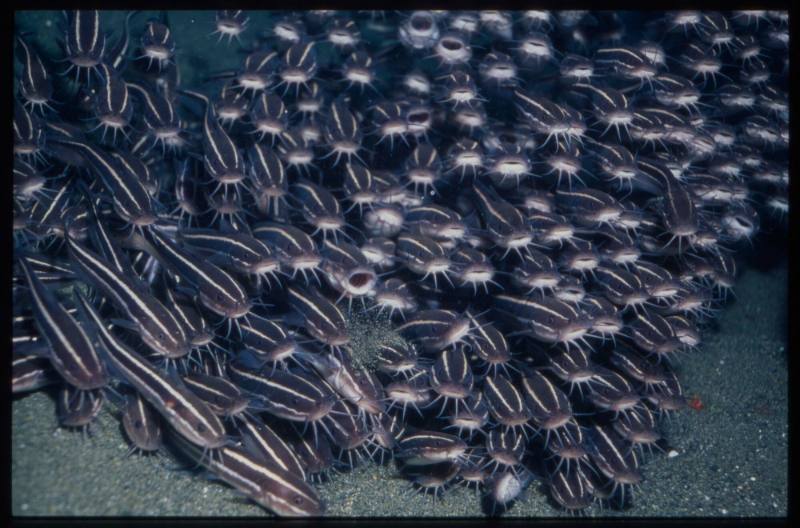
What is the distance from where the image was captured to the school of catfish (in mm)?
3723

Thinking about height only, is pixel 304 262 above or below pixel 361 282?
above

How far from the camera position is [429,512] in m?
4.20

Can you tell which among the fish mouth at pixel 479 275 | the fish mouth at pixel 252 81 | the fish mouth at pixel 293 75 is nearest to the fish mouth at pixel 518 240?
the fish mouth at pixel 479 275

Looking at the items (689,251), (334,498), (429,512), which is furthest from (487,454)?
(689,251)

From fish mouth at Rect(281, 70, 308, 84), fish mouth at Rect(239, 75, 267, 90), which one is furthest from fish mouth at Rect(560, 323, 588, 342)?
fish mouth at Rect(239, 75, 267, 90)

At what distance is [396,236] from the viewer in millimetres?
4945

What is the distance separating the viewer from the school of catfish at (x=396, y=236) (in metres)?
3.72

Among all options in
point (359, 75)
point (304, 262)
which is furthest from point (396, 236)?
point (359, 75)

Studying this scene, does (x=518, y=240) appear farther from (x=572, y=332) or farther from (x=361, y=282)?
(x=361, y=282)

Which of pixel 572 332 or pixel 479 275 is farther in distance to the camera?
pixel 479 275

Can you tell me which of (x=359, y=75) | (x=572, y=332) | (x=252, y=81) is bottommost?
(x=572, y=332)

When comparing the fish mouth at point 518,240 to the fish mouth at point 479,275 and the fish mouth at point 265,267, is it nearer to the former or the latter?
the fish mouth at point 479,275

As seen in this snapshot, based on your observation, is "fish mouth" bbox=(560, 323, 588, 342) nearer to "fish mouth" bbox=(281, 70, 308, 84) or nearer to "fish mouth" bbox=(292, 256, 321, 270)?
"fish mouth" bbox=(292, 256, 321, 270)

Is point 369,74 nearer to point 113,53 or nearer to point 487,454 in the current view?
point 113,53
